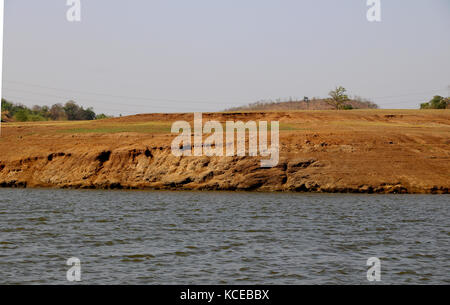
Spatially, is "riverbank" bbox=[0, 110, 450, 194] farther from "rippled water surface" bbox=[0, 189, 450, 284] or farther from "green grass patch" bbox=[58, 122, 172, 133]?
"rippled water surface" bbox=[0, 189, 450, 284]

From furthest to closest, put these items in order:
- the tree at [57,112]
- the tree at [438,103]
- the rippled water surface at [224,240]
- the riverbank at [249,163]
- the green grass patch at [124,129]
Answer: the tree at [57,112]
the tree at [438,103]
the green grass patch at [124,129]
the riverbank at [249,163]
the rippled water surface at [224,240]

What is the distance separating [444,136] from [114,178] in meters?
24.2

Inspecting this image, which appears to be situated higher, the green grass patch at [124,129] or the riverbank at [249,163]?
the green grass patch at [124,129]

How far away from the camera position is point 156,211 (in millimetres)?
28172

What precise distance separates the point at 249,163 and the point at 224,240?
2018 centimetres

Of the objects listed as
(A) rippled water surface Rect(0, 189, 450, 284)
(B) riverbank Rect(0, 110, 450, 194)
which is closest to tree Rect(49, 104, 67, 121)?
(B) riverbank Rect(0, 110, 450, 194)

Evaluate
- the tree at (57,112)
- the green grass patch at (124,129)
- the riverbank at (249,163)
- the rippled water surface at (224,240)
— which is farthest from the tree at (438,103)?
the tree at (57,112)

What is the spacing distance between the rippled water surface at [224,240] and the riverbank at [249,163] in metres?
5.83

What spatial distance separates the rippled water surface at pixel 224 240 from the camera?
15221 millimetres

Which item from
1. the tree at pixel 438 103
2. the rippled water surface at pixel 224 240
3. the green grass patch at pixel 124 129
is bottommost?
the rippled water surface at pixel 224 240

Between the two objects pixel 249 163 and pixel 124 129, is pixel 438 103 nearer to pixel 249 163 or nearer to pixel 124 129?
pixel 124 129

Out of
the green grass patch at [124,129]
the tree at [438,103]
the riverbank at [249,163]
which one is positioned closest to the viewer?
the riverbank at [249,163]

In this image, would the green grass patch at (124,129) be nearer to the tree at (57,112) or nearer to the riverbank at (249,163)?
the riverbank at (249,163)

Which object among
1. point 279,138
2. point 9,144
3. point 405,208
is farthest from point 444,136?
point 9,144
